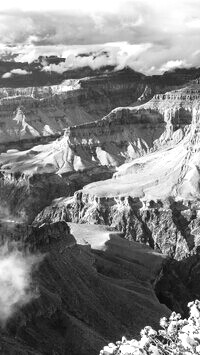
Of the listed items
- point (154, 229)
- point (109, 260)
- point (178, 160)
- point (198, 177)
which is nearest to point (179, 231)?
point (154, 229)

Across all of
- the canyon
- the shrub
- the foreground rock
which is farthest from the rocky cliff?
the shrub

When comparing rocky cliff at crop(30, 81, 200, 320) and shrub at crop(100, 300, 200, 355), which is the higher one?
shrub at crop(100, 300, 200, 355)

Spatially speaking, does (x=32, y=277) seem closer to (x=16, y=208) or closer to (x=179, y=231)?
(x=179, y=231)

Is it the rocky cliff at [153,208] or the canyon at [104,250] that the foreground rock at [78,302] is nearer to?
the canyon at [104,250]

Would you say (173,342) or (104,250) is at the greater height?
(173,342)

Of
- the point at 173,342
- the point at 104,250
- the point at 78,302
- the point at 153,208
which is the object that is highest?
the point at 173,342

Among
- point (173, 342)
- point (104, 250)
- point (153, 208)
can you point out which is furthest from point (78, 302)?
point (153, 208)

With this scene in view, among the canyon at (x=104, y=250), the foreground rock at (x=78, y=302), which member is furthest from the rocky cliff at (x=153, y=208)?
the foreground rock at (x=78, y=302)

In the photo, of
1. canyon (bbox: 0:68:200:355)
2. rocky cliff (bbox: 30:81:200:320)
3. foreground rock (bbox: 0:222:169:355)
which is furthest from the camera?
rocky cliff (bbox: 30:81:200:320)

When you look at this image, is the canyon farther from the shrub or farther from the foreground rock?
the shrub

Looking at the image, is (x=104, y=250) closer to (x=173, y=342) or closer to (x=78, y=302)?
(x=78, y=302)

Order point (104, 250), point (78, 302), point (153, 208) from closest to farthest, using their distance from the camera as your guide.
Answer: point (78, 302) → point (104, 250) → point (153, 208)
